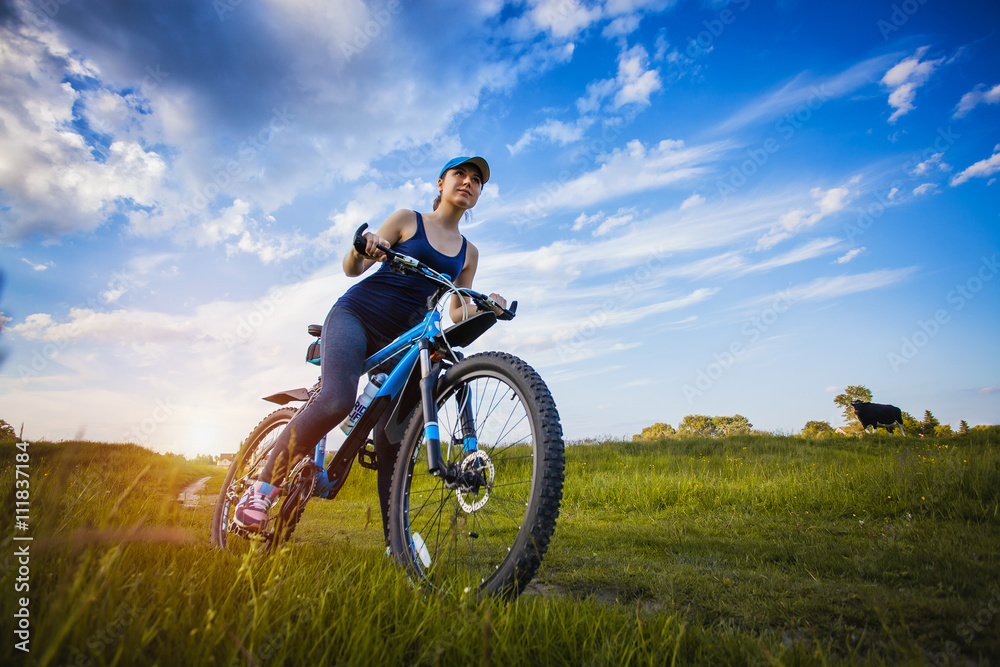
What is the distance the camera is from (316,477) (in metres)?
3.07

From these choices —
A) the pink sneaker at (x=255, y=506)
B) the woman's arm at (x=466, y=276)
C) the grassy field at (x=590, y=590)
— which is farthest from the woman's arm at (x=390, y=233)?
the grassy field at (x=590, y=590)

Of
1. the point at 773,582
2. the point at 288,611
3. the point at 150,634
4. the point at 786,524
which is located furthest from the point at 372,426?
the point at 786,524

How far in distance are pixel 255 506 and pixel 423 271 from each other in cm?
164

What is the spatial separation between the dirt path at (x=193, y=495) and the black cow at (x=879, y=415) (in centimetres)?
1859

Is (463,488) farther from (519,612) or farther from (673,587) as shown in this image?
(673,587)

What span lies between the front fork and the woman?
0.54m

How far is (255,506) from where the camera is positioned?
8.73ft

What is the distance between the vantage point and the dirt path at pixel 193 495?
633cm

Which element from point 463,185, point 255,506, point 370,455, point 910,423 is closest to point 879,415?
point 910,423

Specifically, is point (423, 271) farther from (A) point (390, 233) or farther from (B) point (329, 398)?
(B) point (329, 398)

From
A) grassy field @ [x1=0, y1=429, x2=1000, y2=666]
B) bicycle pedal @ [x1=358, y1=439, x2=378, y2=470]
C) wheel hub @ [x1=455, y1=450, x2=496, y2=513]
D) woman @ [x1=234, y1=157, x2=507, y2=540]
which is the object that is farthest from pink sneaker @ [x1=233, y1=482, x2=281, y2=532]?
wheel hub @ [x1=455, y1=450, x2=496, y2=513]

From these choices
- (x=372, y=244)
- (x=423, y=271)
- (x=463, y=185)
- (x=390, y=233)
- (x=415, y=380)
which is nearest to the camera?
(x=372, y=244)

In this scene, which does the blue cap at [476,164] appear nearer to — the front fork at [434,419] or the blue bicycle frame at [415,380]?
the blue bicycle frame at [415,380]

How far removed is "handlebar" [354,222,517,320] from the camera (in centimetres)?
263
